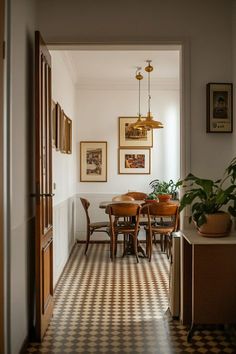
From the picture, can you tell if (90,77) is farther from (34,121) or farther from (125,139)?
(34,121)

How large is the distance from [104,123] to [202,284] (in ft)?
16.1

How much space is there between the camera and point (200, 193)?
307 centimetres

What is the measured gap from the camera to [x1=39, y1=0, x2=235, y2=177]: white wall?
3.40 meters

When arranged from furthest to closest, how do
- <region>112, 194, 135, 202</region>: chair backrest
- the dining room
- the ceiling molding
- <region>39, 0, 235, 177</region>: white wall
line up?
the dining room → <region>112, 194, 135, 202</region>: chair backrest → the ceiling molding → <region>39, 0, 235, 177</region>: white wall

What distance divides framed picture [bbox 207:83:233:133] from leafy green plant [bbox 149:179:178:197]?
3.73 metres

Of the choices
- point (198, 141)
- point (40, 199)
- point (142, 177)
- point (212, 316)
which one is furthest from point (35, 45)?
A: point (142, 177)

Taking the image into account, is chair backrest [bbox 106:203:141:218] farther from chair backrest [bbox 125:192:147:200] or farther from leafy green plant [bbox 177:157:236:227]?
leafy green plant [bbox 177:157:236:227]

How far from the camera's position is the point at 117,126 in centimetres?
750

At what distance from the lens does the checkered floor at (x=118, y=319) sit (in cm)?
297

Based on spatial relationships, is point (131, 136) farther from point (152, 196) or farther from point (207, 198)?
point (207, 198)

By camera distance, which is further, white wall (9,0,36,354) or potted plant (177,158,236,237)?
potted plant (177,158,236,237)

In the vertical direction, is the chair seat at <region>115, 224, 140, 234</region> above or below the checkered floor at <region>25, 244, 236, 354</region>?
above

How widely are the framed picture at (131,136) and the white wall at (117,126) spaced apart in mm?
81

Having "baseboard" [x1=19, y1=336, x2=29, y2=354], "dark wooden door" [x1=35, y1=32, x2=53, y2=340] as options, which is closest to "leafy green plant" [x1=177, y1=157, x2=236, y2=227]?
"dark wooden door" [x1=35, y1=32, x2=53, y2=340]
